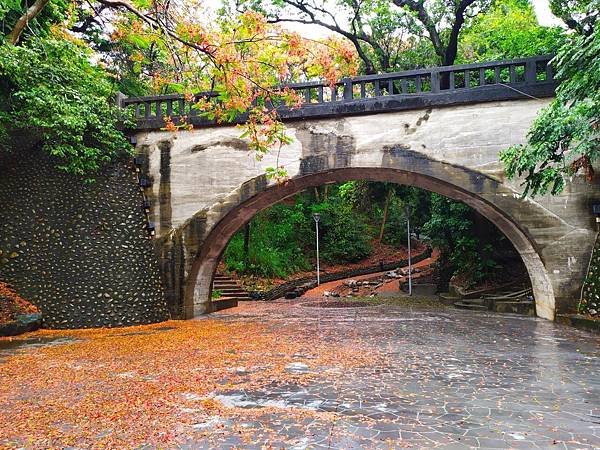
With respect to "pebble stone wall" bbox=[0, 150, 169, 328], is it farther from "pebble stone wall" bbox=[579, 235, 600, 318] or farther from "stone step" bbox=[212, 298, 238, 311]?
"pebble stone wall" bbox=[579, 235, 600, 318]

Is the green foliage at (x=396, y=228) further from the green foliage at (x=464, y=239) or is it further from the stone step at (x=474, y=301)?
the stone step at (x=474, y=301)

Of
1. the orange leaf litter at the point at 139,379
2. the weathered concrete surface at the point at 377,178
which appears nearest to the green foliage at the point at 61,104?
the weathered concrete surface at the point at 377,178

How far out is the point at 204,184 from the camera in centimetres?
962

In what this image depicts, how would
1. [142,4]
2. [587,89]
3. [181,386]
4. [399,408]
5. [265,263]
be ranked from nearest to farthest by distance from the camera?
[399,408], [142,4], [181,386], [587,89], [265,263]

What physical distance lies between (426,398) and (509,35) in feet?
32.9

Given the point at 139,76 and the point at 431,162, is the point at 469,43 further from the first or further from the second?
the point at 139,76

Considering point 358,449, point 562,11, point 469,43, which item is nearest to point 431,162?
point 562,11

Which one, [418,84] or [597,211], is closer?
[597,211]

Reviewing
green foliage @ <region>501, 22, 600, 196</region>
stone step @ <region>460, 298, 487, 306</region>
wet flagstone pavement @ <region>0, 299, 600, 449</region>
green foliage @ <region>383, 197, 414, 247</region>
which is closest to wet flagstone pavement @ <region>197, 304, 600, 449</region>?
wet flagstone pavement @ <region>0, 299, 600, 449</region>

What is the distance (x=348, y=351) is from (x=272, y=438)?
118 inches

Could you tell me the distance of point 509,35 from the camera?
36.4 ft

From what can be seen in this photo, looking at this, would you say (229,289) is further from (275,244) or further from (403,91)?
(403,91)

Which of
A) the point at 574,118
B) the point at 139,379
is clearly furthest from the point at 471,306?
the point at 139,379

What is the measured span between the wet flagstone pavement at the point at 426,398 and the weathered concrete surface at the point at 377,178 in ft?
6.47
